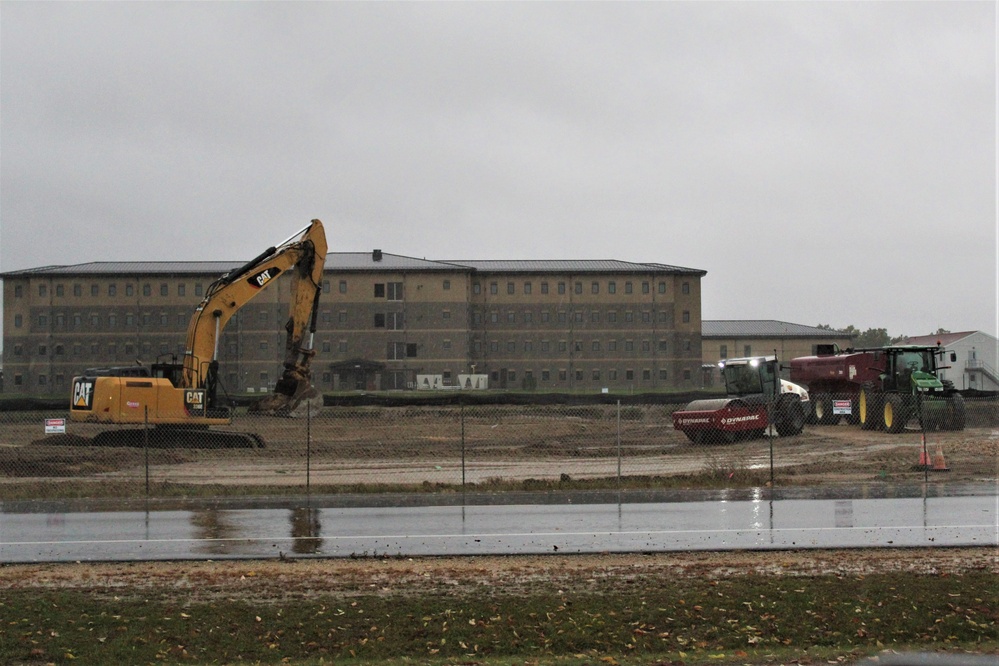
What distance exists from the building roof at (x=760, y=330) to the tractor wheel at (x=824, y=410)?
5605 cm

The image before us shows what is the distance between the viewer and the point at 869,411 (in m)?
36.8

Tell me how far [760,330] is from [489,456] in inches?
2889

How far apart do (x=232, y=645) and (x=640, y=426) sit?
1485 inches

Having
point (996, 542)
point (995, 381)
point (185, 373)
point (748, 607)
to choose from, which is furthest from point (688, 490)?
point (995, 381)

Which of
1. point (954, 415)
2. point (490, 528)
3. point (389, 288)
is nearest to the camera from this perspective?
point (490, 528)

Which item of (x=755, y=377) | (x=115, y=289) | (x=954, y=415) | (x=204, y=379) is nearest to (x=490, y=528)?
(x=204, y=379)

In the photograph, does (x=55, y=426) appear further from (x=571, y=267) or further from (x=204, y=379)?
(x=571, y=267)

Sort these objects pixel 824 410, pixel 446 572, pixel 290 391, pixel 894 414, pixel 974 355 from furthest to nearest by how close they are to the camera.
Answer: pixel 974 355 → pixel 824 410 → pixel 290 391 → pixel 894 414 → pixel 446 572

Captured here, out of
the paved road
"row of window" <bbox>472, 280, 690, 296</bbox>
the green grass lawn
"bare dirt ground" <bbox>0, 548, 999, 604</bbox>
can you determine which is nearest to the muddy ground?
the paved road

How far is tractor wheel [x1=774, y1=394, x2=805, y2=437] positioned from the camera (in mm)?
35719

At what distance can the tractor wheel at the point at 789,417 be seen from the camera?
117 feet

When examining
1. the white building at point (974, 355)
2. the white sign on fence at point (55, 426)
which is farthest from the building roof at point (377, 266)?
the white sign on fence at point (55, 426)

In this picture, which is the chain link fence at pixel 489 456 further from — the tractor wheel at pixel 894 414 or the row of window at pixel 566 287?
the row of window at pixel 566 287

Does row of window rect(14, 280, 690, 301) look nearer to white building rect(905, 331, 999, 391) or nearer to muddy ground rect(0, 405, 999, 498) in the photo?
white building rect(905, 331, 999, 391)
